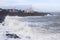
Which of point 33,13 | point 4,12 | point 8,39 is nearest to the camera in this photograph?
point 8,39

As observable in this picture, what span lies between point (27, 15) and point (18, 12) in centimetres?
335

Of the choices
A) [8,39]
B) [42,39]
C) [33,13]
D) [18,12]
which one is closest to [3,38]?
[8,39]

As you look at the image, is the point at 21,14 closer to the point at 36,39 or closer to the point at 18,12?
the point at 18,12

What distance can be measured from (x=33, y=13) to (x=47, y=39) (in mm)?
43772

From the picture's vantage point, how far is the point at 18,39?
12.3 metres

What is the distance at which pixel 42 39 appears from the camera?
524 inches

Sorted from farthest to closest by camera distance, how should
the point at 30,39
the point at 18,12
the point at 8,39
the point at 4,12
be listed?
the point at 18,12 < the point at 4,12 < the point at 30,39 < the point at 8,39

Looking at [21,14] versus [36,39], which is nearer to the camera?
[36,39]

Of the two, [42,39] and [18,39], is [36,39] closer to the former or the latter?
[42,39]

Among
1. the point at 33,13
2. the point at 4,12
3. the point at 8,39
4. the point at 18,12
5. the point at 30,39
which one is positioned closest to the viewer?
the point at 8,39

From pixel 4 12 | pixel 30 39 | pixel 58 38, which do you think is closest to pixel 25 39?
pixel 30 39

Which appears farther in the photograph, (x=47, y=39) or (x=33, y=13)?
(x=33, y=13)

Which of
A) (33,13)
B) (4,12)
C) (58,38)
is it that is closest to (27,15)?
(33,13)

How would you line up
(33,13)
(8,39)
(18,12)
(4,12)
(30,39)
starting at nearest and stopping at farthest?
1. (8,39)
2. (30,39)
3. (4,12)
4. (18,12)
5. (33,13)
